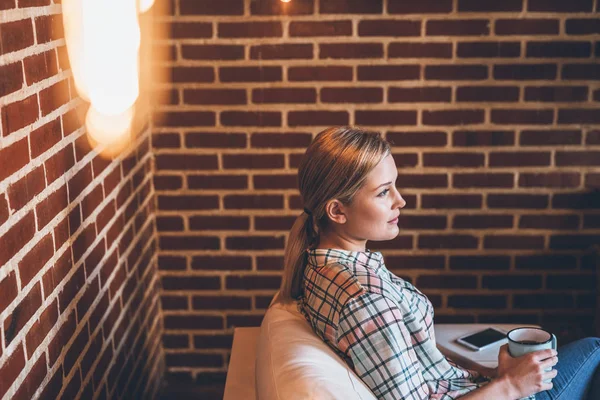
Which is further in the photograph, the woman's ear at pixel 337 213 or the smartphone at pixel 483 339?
the smartphone at pixel 483 339

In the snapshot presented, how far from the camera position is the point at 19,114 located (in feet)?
5.36

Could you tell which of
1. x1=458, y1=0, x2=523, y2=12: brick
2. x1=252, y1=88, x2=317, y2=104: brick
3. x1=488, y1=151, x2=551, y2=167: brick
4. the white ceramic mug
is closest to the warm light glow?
x1=252, y1=88, x2=317, y2=104: brick

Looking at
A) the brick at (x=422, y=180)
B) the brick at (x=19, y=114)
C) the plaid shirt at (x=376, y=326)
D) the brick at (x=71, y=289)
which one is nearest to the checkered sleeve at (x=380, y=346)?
the plaid shirt at (x=376, y=326)

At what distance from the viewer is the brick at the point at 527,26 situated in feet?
9.45

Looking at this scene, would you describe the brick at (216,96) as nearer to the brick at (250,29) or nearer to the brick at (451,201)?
the brick at (250,29)

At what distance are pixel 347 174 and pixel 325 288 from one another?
12.0 inches

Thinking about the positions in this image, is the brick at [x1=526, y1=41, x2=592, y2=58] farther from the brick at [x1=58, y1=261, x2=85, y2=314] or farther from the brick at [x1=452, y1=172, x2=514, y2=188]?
the brick at [x1=58, y1=261, x2=85, y2=314]

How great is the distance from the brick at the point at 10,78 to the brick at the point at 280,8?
4.46ft

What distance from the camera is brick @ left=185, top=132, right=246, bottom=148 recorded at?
3010mm

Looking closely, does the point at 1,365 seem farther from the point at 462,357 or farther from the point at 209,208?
the point at 209,208

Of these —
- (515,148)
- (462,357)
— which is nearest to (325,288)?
(462,357)

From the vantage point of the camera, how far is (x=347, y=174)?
2.01 m

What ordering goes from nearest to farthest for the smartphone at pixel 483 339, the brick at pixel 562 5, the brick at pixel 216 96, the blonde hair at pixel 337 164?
the blonde hair at pixel 337 164
the smartphone at pixel 483 339
the brick at pixel 562 5
the brick at pixel 216 96

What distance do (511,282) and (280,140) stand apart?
1111mm
